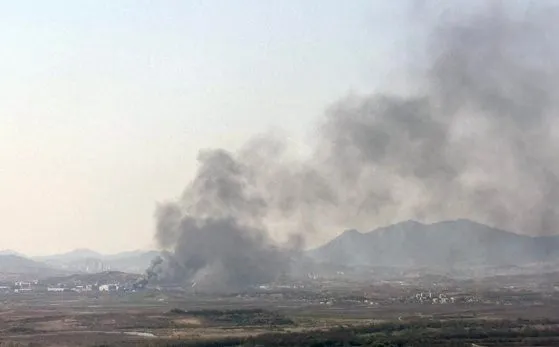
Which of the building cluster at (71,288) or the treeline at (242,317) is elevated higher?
the building cluster at (71,288)

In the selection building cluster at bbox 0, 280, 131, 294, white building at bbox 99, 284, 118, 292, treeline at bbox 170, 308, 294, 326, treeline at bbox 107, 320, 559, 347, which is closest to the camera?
treeline at bbox 107, 320, 559, 347

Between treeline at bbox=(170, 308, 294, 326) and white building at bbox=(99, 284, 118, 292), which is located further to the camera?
white building at bbox=(99, 284, 118, 292)

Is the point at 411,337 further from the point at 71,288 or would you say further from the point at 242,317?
the point at 71,288

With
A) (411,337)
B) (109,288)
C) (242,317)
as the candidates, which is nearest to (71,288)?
(109,288)

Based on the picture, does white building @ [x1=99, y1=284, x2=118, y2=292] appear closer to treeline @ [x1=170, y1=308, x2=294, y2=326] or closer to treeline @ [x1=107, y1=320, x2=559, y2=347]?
treeline @ [x1=170, y1=308, x2=294, y2=326]

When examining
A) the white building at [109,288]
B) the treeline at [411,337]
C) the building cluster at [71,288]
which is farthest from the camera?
the building cluster at [71,288]

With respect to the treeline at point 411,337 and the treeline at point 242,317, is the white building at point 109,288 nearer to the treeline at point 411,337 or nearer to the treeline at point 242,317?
the treeline at point 242,317

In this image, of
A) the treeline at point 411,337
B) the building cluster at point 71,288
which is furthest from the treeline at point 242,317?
the building cluster at point 71,288

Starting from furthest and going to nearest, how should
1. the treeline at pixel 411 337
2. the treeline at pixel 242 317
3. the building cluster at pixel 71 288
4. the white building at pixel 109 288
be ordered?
the building cluster at pixel 71 288
the white building at pixel 109 288
the treeline at pixel 242 317
the treeline at pixel 411 337

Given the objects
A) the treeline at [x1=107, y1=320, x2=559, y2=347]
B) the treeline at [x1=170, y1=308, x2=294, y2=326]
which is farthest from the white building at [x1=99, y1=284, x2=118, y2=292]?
the treeline at [x1=107, y1=320, x2=559, y2=347]

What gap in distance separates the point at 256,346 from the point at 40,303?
196 ft

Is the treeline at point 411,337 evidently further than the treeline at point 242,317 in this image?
No

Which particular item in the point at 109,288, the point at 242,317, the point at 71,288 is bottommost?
the point at 242,317

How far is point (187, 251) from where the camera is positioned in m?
139
